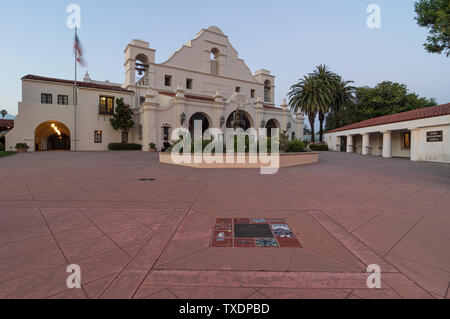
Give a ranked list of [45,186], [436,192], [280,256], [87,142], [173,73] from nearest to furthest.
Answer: [280,256]
[436,192]
[45,186]
[87,142]
[173,73]

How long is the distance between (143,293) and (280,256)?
168cm

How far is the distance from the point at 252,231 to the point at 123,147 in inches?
1079

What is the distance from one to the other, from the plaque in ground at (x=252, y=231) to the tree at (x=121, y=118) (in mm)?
27283

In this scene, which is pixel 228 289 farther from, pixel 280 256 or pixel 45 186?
pixel 45 186

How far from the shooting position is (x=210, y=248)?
3.19 metres

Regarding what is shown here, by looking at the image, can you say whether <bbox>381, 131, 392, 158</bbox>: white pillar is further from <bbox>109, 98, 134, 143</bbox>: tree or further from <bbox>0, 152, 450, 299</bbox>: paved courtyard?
<bbox>109, 98, 134, 143</bbox>: tree

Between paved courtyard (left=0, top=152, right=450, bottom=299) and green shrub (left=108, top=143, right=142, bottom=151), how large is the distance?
22.7m

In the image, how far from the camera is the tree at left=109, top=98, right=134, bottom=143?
27.6 meters

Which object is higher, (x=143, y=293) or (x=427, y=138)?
(x=427, y=138)

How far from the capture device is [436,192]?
22.8ft

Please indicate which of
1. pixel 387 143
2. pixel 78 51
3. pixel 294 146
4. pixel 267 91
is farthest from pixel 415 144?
pixel 78 51

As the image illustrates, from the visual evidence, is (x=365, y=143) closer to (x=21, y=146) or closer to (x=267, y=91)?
(x=267, y=91)
